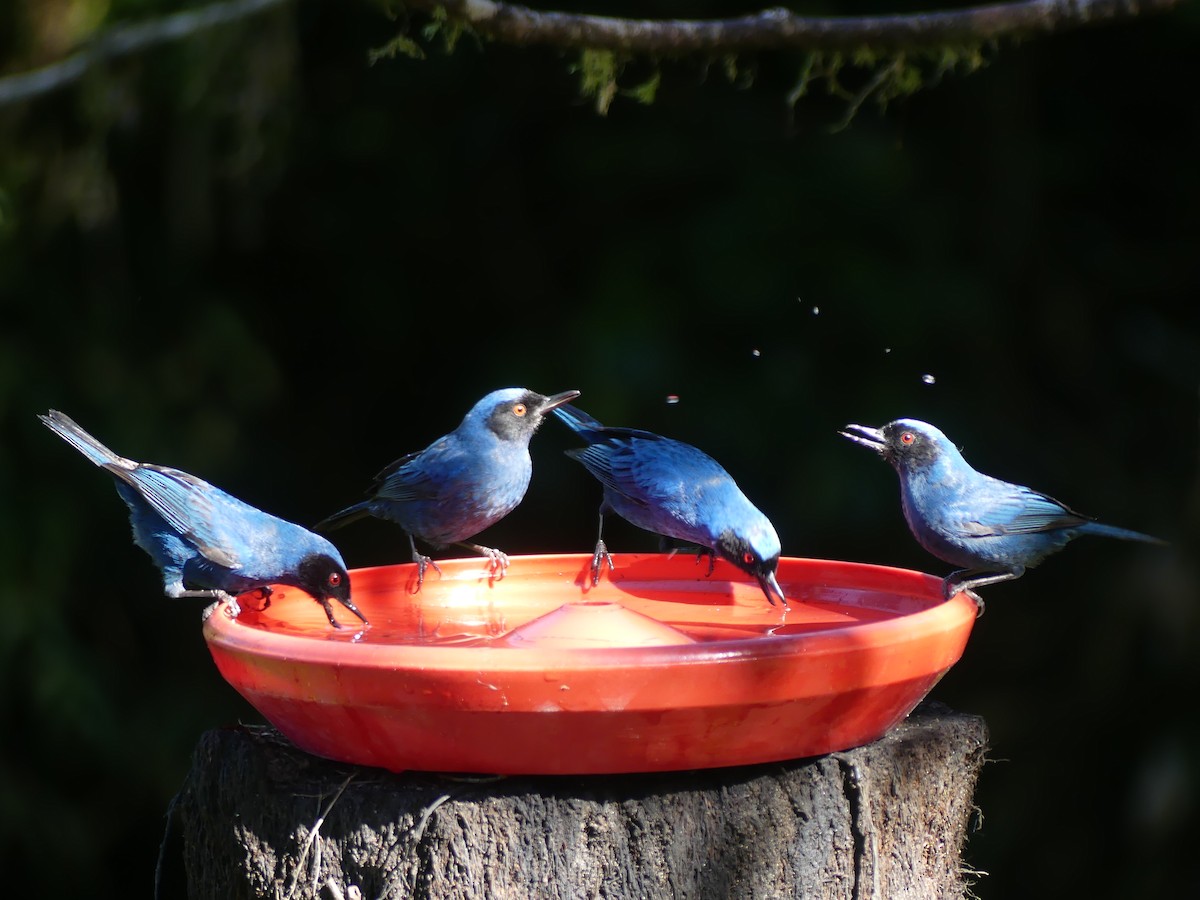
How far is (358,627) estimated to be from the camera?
2.97 m

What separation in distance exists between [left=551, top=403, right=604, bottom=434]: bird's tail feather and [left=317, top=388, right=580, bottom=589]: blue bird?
15 centimetres

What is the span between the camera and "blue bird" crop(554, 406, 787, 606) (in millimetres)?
3076

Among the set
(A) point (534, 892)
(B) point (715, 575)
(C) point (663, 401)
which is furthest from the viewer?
(C) point (663, 401)

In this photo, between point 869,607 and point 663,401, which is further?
point 663,401

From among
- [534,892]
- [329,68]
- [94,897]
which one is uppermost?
[329,68]

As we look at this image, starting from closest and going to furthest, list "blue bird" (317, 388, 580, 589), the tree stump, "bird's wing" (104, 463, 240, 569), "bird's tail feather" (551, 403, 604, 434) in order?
the tree stump
"bird's wing" (104, 463, 240, 569)
"blue bird" (317, 388, 580, 589)
"bird's tail feather" (551, 403, 604, 434)

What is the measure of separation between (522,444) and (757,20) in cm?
172

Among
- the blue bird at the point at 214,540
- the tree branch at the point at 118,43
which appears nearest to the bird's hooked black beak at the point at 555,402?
the blue bird at the point at 214,540

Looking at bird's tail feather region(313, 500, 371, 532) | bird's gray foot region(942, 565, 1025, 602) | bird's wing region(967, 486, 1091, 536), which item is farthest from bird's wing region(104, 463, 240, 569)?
bird's wing region(967, 486, 1091, 536)

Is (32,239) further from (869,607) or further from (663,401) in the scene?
(869,607)

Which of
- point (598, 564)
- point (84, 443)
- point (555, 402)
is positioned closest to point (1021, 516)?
point (598, 564)

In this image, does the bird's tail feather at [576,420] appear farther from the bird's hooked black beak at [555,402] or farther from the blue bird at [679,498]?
the bird's hooked black beak at [555,402]

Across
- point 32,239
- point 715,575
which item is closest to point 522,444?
point 715,575

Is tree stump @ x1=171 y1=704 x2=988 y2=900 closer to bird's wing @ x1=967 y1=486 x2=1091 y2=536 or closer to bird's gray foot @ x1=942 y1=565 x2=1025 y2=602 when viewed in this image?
bird's gray foot @ x1=942 y1=565 x2=1025 y2=602
